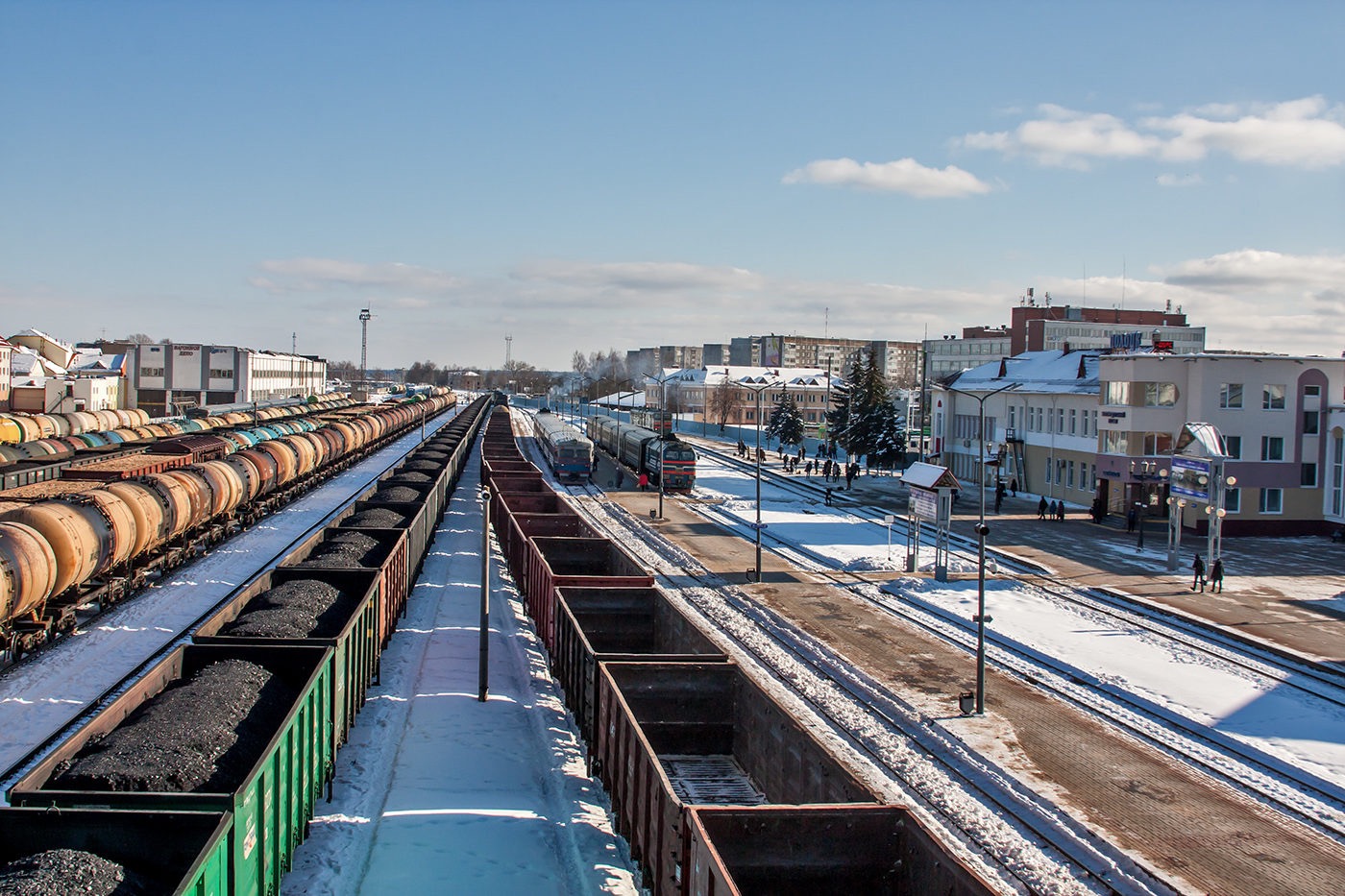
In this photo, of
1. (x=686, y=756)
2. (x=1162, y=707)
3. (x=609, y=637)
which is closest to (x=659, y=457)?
(x=609, y=637)

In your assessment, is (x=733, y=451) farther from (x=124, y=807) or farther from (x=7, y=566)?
(x=124, y=807)

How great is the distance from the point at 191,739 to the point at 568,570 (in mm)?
17864

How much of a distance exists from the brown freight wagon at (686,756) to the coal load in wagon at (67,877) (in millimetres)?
4791

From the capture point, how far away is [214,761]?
34.8ft

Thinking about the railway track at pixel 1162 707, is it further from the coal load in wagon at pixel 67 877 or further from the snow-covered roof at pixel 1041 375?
the snow-covered roof at pixel 1041 375

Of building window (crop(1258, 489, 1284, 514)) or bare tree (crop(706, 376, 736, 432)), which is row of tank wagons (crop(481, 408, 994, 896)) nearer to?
building window (crop(1258, 489, 1284, 514))

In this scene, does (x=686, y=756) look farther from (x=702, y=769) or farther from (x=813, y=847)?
(x=813, y=847)

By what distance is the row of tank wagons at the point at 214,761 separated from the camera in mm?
8555

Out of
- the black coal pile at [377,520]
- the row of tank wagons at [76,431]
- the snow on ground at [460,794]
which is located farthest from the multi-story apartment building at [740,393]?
the snow on ground at [460,794]

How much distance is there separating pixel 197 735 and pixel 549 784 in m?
5.79

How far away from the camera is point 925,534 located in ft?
149

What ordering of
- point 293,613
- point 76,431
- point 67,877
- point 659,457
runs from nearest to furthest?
point 67,877
point 293,613
point 659,457
point 76,431

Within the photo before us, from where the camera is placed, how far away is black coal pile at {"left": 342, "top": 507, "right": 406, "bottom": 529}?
27.9 m

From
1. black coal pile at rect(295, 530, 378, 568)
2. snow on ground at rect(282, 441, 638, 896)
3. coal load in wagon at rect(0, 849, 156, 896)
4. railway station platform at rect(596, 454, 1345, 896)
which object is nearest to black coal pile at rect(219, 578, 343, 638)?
snow on ground at rect(282, 441, 638, 896)
